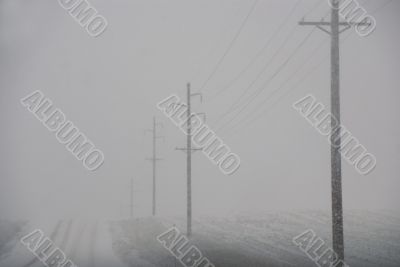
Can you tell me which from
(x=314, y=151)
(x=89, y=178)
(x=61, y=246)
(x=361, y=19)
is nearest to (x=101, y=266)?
(x=61, y=246)

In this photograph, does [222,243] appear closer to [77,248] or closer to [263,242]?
[263,242]

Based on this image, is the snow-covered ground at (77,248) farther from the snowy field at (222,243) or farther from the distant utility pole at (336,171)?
the distant utility pole at (336,171)

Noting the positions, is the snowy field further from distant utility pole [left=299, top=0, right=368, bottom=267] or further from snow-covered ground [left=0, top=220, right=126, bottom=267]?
distant utility pole [left=299, top=0, right=368, bottom=267]

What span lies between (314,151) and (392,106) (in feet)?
98.9

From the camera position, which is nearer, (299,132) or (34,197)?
(34,197)

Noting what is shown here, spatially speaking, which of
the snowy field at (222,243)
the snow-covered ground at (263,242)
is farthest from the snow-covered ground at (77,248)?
the snow-covered ground at (263,242)

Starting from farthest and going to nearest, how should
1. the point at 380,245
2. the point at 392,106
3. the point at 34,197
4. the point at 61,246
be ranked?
the point at 392,106, the point at 34,197, the point at 61,246, the point at 380,245

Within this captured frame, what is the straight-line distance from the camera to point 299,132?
159500 mm

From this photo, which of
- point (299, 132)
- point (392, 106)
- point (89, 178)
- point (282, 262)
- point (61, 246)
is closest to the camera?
point (282, 262)

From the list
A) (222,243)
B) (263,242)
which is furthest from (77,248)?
(263,242)

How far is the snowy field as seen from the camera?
19.2 meters

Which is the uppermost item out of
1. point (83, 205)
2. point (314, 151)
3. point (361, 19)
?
point (314, 151)

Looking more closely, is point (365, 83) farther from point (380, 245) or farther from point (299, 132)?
point (380, 245)

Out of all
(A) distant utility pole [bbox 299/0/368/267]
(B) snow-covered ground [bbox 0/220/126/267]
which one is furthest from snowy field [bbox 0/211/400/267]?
(A) distant utility pole [bbox 299/0/368/267]
